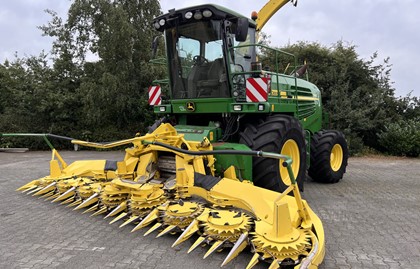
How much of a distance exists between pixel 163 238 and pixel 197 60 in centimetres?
288

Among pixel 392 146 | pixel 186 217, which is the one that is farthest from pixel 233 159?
pixel 392 146

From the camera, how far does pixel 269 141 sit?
15.1 ft

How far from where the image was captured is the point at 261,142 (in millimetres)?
4609

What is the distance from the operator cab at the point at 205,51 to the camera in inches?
192

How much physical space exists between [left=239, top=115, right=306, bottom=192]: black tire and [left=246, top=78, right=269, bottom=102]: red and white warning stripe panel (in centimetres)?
37

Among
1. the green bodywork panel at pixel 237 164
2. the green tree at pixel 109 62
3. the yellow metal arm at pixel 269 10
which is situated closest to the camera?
the green bodywork panel at pixel 237 164

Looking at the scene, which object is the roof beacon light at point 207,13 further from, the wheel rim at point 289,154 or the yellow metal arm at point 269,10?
the yellow metal arm at point 269,10

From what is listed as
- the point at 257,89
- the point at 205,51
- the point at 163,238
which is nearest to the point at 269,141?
the point at 257,89

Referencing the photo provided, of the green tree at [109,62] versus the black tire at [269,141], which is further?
the green tree at [109,62]

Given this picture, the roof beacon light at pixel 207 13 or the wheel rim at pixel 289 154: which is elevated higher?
the roof beacon light at pixel 207 13

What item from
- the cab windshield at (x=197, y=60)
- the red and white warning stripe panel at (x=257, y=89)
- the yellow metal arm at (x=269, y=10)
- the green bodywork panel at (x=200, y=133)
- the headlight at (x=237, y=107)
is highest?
the yellow metal arm at (x=269, y=10)

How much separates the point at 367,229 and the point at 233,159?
5.84 ft

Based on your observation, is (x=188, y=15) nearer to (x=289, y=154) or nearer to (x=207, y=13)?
(x=207, y=13)

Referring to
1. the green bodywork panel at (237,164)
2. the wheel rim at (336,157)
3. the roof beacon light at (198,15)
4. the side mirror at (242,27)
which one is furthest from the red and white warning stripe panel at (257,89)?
the wheel rim at (336,157)
